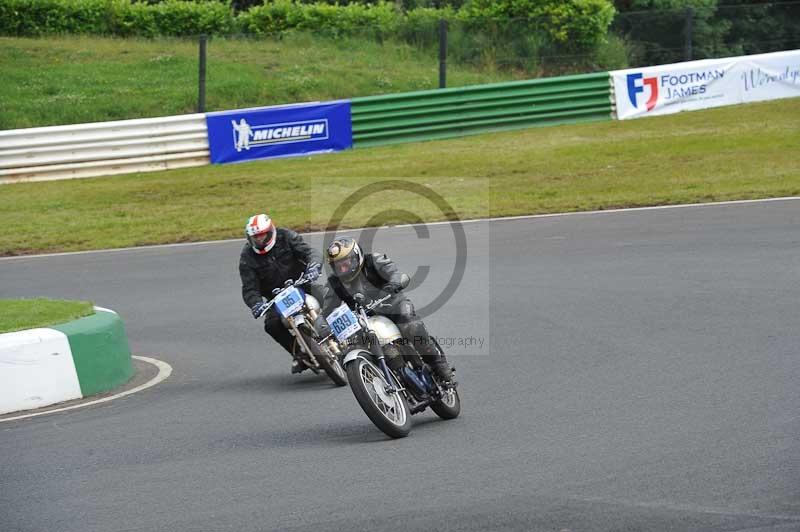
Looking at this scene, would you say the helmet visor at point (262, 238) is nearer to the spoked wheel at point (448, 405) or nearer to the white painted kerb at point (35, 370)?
the white painted kerb at point (35, 370)

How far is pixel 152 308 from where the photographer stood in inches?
566

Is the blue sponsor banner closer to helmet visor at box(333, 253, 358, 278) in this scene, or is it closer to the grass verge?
the grass verge

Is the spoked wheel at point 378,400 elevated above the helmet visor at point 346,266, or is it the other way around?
the helmet visor at point 346,266

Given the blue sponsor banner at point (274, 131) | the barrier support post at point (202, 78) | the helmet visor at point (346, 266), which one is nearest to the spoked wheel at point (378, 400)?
the helmet visor at point (346, 266)

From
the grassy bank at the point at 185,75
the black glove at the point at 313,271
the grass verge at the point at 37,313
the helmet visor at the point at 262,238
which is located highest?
the grassy bank at the point at 185,75

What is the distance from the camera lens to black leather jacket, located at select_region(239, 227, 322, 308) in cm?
1107

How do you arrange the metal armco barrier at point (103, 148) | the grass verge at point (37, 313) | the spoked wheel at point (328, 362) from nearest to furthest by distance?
the spoked wheel at point (328, 362)
the grass verge at point (37, 313)
the metal armco barrier at point (103, 148)

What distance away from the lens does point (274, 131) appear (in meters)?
25.9

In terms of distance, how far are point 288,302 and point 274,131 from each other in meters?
15.7

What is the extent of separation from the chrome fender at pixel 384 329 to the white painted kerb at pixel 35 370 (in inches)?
126

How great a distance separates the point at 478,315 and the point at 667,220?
5.99 meters

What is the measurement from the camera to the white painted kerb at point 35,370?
977cm

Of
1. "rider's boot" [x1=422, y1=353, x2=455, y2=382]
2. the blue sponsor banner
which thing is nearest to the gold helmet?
"rider's boot" [x1=422, y1=353, x2=455, y2=382]

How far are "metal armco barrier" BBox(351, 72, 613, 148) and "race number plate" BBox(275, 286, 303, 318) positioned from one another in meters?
16.3
